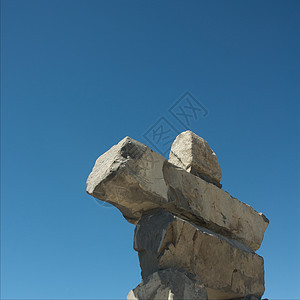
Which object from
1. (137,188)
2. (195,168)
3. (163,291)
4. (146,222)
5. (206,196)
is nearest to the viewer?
(163,291)

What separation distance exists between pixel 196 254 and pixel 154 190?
849 millimetres

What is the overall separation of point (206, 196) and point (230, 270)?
0.90m

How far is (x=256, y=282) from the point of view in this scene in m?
4.42

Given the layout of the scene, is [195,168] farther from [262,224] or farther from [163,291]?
[163,291]

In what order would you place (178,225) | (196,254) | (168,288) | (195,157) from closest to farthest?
(168,288), (178,225), (196,254), (195,157)

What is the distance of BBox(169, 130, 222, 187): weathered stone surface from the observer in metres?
4.63

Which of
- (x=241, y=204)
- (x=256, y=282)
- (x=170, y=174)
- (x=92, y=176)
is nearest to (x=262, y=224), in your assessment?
(x=241, y=204)

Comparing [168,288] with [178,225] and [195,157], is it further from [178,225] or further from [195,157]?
[195,157]

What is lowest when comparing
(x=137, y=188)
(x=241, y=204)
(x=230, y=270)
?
(x=230, y=270)

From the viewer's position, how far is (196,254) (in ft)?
12.3

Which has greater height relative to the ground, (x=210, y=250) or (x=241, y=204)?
(x=241, y=204)

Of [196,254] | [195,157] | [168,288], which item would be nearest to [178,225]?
[196,254]

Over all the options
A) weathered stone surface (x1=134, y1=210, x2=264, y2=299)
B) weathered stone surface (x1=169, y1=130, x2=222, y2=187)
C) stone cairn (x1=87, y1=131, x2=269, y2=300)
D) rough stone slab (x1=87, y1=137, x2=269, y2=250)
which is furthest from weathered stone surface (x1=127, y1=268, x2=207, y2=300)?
weathered stone surface (x1=169, y1=130, x2=222, y2=187)

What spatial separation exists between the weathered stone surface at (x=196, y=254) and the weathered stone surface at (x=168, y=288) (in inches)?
4.8
